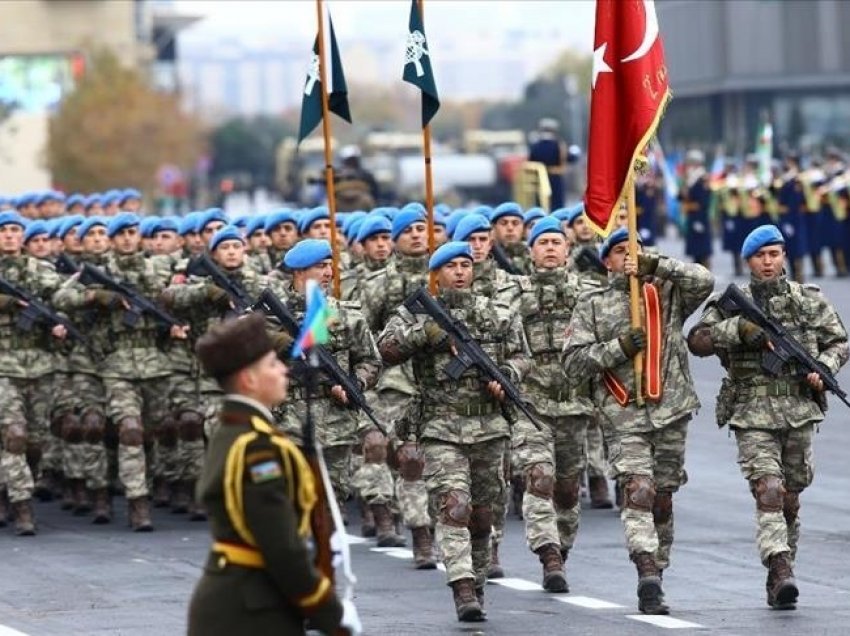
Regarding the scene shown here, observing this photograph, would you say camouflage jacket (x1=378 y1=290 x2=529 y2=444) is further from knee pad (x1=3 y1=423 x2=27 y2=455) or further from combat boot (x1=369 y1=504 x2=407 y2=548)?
knee pad (x1=3 y1=423 x2=27 y2=455)

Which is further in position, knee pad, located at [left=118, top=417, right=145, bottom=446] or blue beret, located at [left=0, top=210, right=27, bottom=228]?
blue beret, located at [left=0, top=210, right=27, bottom=228]

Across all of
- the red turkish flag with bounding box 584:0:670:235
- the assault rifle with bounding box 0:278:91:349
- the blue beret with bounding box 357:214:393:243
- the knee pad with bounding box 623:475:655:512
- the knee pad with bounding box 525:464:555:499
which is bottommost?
the knee pad with bounding box 525:464:555:499

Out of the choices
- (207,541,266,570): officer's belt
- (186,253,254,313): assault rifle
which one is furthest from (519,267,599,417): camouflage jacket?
(207,541,266,570): officer's belt

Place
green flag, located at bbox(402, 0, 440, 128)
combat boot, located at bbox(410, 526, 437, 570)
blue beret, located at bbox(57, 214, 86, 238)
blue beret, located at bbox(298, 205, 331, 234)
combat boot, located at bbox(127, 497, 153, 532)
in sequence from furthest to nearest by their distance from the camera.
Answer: blue beret, located at bbox(57, 214, 86, 238), blue beret, located at bbox(298, 205, 331, 234), combat boot, located at bbox(127, 497, 153, 532), green flag, located at bbox(402, 0, 440, 128), combat boot, located at bbox(410, 526, 437, 570)

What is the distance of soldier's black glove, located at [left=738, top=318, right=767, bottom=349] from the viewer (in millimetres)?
13867

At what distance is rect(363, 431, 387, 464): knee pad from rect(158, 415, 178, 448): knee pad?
7.64 feet

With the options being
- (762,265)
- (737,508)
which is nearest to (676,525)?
(737,508)

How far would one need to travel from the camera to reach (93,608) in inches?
578

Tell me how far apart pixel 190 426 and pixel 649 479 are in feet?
19.5

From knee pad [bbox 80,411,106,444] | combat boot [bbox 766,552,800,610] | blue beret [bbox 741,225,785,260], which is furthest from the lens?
knee pad [bbox 80,411,106,444]

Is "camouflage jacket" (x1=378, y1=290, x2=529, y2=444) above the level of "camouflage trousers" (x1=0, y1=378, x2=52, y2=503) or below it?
above

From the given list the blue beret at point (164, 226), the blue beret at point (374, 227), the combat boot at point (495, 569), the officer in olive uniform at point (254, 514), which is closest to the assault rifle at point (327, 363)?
the combat boot at point (495, 569)

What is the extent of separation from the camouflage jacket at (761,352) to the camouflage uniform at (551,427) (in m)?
0.95

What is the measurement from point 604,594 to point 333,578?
6148 mm
